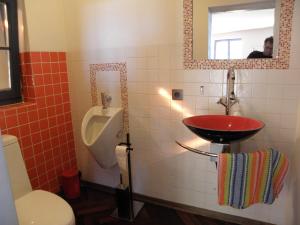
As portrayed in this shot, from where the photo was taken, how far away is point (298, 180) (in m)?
1.62

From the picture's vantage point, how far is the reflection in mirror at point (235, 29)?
160 centimetres

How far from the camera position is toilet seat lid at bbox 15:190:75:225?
1.44m

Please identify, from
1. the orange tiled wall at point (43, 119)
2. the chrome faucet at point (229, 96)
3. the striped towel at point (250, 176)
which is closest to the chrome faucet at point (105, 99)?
the orange tiled wall at point (43, 119)

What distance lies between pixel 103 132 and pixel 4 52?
104cm

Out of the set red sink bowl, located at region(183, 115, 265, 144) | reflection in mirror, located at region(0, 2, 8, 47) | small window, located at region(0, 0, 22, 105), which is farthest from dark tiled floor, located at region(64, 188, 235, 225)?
reflection in mirror, located at region(0, 2, 8, 47)

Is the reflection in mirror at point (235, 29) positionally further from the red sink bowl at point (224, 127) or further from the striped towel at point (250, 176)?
the striped towel at point (250, 176)

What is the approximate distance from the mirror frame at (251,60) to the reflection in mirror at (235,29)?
0.03 meters

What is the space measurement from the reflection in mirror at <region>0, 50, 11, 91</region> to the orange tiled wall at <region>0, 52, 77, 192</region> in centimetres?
11

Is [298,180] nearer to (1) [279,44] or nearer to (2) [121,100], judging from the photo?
(1) [279,44]

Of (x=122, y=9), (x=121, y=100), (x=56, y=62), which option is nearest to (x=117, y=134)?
(x=121, y=100)

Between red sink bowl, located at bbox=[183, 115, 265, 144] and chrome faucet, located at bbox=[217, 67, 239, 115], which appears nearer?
red sink bowl, located at bbox=[183, 115, 265, 144]

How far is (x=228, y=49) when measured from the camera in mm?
1723

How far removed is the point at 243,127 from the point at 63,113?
1.64 m

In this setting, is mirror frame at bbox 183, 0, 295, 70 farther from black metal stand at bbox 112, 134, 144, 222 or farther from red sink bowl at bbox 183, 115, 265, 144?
black metal stand at bbox 112, 134, 144, 222
